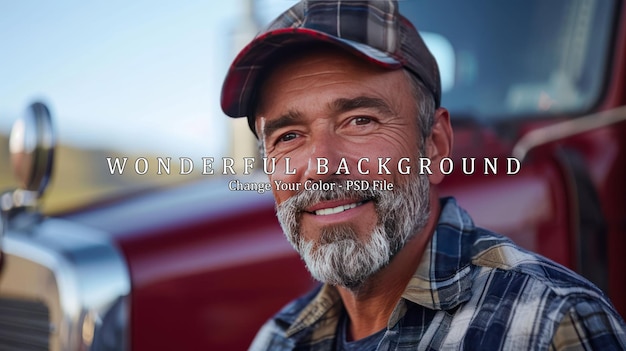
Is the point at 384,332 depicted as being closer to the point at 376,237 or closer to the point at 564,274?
the point at 376,237

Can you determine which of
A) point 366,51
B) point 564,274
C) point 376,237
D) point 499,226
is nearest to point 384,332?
point 376,237

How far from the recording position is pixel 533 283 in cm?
117

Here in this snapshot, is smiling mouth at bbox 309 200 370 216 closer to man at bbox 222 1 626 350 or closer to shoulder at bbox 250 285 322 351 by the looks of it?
man at bbox 222 1 626 350

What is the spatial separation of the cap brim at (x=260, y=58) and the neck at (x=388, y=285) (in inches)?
12.0

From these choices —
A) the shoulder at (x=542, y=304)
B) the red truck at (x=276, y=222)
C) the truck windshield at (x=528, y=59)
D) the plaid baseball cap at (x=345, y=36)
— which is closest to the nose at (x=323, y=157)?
the plaid baseball cap at (x=345, y=36)

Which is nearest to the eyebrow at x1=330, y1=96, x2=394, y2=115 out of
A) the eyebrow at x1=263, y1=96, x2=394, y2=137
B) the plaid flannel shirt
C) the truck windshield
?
the eyebrow at x1=263, y1=96, x2=394, y2=137

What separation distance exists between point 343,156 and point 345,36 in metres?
0.20

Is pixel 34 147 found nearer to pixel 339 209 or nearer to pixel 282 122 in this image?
pixel 282 122

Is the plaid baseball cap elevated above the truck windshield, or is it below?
below

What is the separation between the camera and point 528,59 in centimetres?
236

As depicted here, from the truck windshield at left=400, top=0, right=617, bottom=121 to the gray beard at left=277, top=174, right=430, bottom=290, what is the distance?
1.17 m

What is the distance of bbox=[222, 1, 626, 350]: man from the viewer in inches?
46.2

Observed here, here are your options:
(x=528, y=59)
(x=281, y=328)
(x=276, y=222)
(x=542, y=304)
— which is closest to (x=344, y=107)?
(x=542, y=304)

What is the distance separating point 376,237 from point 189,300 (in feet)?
2.40
